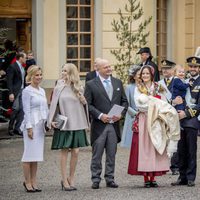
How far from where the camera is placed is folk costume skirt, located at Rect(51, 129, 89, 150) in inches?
509

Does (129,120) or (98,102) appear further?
(129,120)

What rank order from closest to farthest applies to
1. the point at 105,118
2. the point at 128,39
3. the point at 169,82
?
the point at 105,118 < the point at 169,82 < the point at 128,39

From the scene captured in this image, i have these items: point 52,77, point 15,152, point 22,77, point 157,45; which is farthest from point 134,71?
point 157,45

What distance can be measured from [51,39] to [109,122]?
1010cm

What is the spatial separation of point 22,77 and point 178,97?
271 inches

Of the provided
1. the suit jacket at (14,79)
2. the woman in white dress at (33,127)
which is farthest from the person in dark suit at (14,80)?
the woman in white dress at (33,127)

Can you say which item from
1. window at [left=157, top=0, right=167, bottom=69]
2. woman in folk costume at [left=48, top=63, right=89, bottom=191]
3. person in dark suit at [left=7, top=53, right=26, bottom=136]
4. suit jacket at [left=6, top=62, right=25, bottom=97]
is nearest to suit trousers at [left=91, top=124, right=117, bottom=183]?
woman in folk costume at [left=48, top=63, right=89, bottom=191]

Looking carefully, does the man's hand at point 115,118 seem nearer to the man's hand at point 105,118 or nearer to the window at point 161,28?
the man's hand at point 105,118

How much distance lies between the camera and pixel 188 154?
13.4 metres

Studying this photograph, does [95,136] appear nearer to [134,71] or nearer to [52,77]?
[134,71]

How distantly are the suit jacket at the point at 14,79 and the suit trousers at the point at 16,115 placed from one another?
0.57 meters

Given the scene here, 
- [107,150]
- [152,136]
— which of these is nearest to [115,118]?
[107,150]

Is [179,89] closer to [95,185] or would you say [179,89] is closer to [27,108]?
[95,185]

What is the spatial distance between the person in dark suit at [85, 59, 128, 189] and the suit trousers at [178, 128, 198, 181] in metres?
0.93
